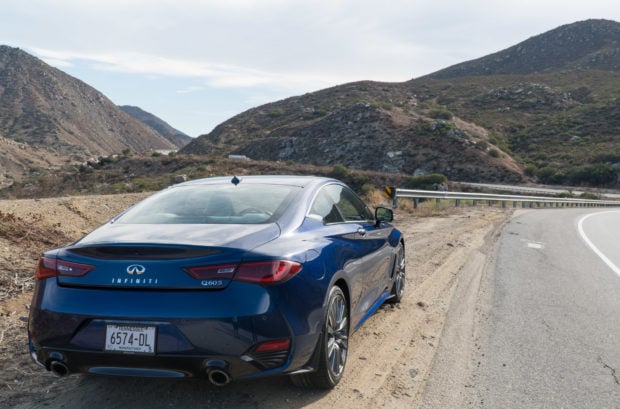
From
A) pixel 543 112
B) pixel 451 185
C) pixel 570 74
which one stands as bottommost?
pixel 451 185

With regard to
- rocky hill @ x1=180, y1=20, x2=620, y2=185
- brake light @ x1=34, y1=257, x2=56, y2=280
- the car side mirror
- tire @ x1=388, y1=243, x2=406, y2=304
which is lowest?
tire @ x1=388, y1=243, x2=406, y2=304

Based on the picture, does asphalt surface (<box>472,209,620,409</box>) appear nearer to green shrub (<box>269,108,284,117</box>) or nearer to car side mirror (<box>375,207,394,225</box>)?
car side mirror (<box>375,207,394,225</box>)

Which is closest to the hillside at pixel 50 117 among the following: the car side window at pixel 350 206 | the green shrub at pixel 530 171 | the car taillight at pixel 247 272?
the green shrub at pixel 530 171

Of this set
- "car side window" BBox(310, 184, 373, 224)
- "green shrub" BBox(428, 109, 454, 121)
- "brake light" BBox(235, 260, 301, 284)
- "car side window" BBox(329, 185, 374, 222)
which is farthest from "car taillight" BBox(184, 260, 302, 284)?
"green shrub" BBox(428, 109, 454, 121)

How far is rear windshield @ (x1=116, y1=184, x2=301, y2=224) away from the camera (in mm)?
4070

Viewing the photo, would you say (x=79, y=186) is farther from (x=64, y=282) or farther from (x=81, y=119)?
(x=81, y=119)

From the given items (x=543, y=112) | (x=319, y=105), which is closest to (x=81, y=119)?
(x=319, y=105)

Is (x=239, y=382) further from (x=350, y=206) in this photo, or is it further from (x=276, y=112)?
(x=276, y=112)

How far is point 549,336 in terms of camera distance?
5.71 metres

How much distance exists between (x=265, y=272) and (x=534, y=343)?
10.9 ft

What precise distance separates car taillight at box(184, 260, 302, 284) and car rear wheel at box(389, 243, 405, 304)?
10.3 feet

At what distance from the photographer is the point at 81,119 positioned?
12706 cm

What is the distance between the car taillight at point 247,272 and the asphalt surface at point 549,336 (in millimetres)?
1718

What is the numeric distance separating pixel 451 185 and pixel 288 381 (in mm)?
42540
